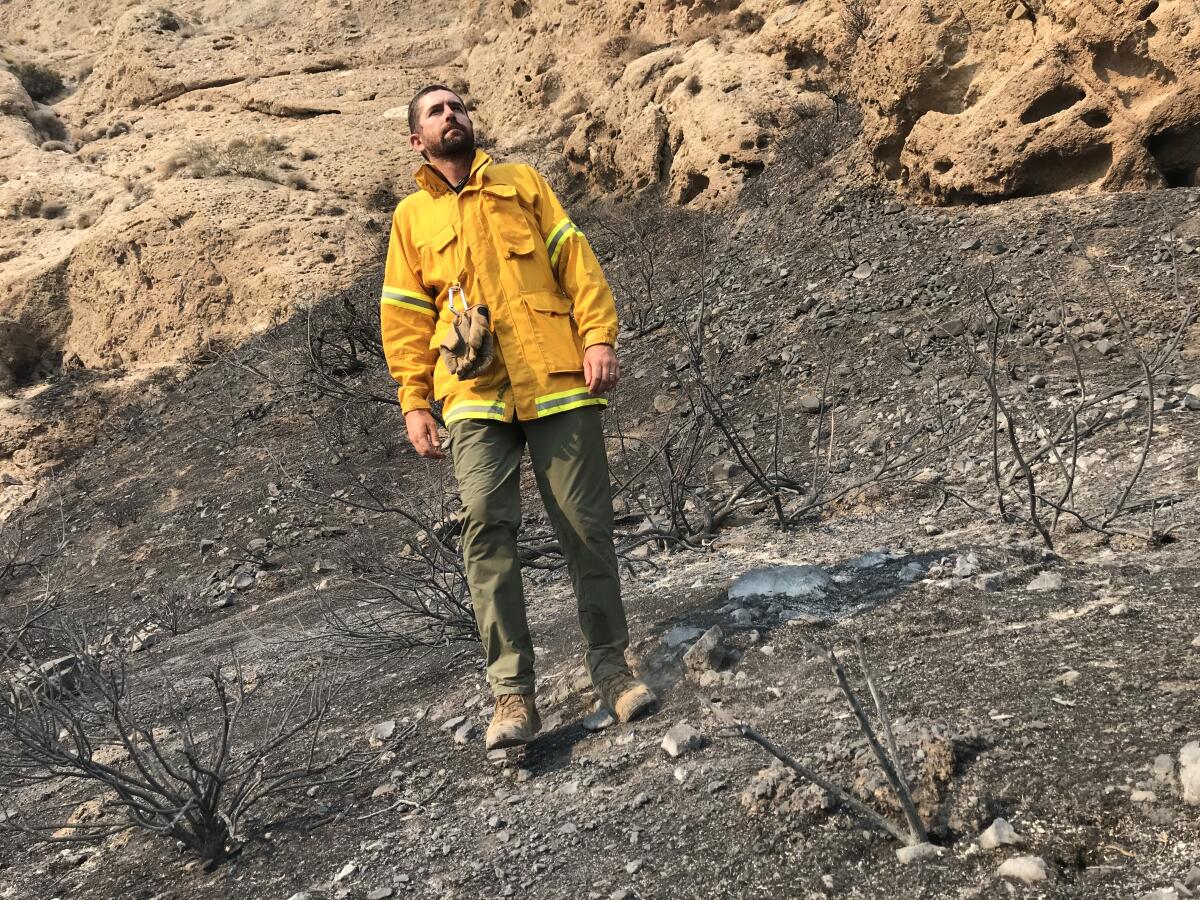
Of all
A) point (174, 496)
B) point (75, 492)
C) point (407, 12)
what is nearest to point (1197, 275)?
point (174, 496)

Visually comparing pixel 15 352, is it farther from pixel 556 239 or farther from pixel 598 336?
pixel 598 336

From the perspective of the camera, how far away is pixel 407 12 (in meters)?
16.8

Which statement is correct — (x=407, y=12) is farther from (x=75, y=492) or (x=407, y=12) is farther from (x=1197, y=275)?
(x=1197, y=275)

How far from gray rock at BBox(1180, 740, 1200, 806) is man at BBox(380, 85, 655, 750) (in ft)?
3.63

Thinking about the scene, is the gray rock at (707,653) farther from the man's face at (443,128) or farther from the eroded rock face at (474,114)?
the eroded rock face at (474,114)

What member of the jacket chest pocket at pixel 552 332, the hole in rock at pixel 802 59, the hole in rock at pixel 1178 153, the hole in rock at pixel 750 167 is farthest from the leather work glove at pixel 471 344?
the hole in rock at pixel 802 59

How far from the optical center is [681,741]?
75.3 inches

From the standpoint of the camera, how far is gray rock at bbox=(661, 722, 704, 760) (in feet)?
6.23

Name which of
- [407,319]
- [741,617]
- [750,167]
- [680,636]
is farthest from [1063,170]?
[407,319]

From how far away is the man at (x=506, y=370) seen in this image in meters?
2.23

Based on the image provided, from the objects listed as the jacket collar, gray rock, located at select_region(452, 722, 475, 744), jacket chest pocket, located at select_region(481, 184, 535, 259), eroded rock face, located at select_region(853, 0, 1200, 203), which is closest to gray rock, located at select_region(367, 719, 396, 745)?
gray rock, located at select_region(452, 722, 475, 744)

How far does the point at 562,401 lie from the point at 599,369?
126mm

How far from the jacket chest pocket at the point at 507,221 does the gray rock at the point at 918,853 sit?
1621 millimetres

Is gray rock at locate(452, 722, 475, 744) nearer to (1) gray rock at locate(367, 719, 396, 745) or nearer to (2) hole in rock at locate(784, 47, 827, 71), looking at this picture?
(1) gray rock at locate(367, 719, 396, 745)
